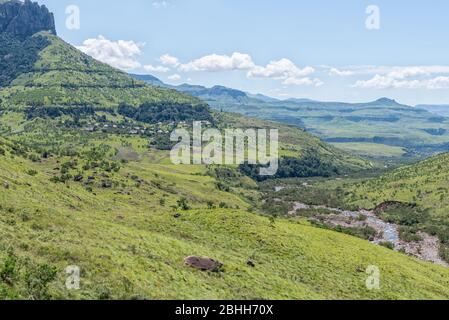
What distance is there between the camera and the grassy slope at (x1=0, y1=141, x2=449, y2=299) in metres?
51.5

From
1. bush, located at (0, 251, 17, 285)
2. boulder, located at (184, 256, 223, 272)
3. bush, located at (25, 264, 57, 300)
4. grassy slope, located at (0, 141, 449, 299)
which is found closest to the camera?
bush, located at (25, 264, 57, 300)

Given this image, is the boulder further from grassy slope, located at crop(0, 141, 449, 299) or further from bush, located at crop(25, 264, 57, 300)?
bush, located at crop(25, 264, 57, 300)

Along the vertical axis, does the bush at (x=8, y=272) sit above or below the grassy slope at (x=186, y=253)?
above

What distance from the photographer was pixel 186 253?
6675 centimetres

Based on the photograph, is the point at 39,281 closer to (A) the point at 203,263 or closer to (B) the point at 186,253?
(A) the point at 203,263

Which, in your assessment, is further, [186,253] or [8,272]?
[186,253]

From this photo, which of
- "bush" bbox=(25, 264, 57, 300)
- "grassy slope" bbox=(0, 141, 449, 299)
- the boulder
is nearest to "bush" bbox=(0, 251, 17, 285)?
"grassy slope" bbox=(0, 141, 449, 299)

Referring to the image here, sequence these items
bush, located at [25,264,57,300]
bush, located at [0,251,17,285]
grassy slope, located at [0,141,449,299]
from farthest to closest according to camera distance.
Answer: grassy slope, located at [0,141,449,299] → bush, located at [0,251,17,285] → bush, located at [25,264,57,300]

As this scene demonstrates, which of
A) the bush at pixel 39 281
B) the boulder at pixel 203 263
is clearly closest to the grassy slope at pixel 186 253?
the bush at pixel 39 281

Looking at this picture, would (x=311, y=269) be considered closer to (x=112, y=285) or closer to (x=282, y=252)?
(x=282, y=252)

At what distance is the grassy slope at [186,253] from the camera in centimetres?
5150

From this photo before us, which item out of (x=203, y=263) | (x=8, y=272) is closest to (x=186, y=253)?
(x=203, y=263)

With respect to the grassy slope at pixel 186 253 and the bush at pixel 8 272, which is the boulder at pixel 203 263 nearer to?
the grassy slope at pixel 186 253
